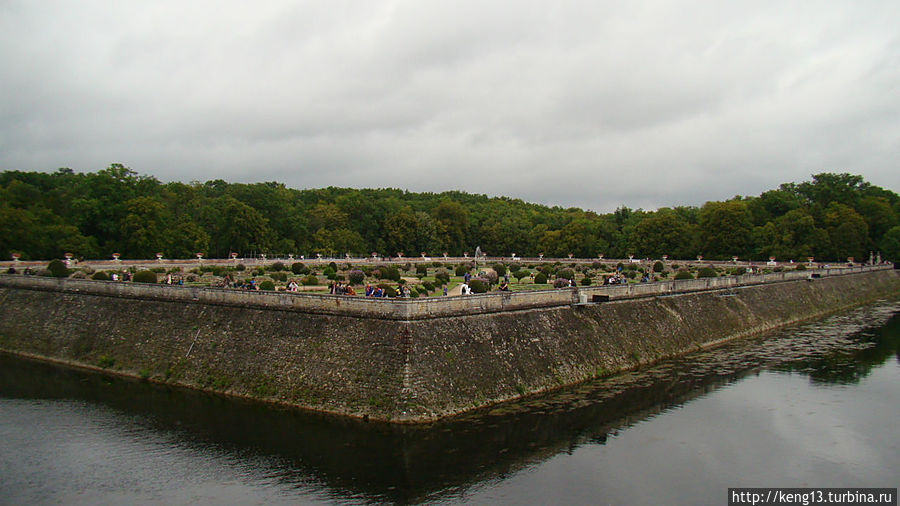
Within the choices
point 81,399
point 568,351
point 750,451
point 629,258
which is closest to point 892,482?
point 750,451

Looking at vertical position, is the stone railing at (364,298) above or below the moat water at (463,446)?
above

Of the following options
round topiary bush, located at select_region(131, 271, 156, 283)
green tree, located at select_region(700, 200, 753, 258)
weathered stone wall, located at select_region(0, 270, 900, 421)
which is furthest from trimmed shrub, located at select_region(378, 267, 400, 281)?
green tree, located at select_region(700, 200, 753, 258)

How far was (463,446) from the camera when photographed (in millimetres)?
19266

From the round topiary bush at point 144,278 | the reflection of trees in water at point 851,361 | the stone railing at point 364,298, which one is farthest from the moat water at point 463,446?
the round topiary bush at point 144,278

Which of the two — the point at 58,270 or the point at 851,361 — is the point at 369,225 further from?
the point at 851,361

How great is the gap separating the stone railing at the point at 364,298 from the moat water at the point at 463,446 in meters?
4.39

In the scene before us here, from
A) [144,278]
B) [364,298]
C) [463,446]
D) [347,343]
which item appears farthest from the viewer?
[144,278]

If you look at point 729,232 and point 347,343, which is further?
point 729,232

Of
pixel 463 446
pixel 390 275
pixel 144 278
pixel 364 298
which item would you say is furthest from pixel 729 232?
pixel 463 446

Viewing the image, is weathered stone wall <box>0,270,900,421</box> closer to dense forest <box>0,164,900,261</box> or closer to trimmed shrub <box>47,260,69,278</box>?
trimmed shrub <box>47,260,69,278</box>

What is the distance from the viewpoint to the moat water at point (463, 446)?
1666 centimetres

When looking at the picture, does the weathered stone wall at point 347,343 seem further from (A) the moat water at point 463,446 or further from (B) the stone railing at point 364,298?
(A) the moat water at point 463,446

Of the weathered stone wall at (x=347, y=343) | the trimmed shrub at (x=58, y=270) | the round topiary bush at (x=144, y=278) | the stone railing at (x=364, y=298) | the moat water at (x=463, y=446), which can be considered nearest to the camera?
the moat water at (x=463, y=446)

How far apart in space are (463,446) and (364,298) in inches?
286
